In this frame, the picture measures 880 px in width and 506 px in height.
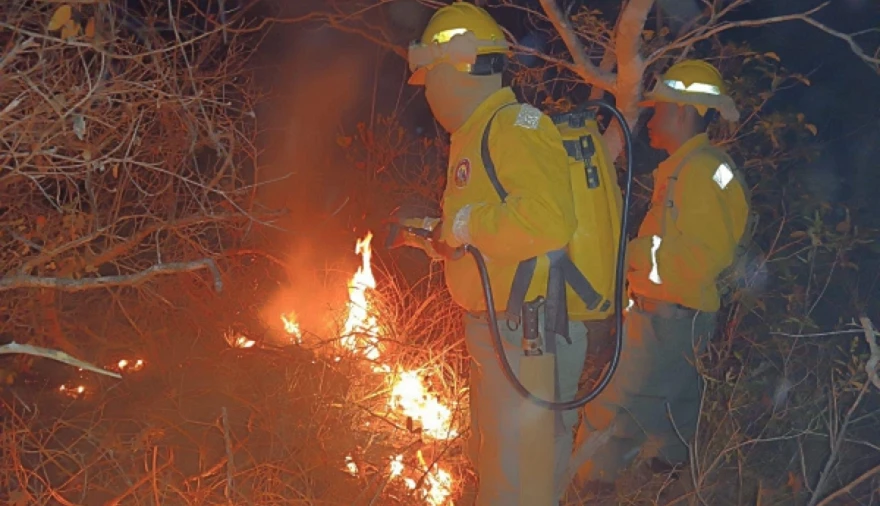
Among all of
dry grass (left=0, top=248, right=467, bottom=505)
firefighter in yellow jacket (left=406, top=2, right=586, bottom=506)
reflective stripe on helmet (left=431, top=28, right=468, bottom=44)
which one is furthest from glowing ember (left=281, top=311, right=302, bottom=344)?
reflective stripe on helmet (left=431, top=28, right=468, bottom=44)

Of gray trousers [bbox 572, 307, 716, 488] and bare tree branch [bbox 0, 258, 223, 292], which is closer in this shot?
bare tree branch [bbox 0, 258, 223, 292]

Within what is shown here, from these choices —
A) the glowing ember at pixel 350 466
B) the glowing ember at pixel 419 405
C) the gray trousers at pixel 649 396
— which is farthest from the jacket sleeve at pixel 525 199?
the glowing ember at pixel 419 405

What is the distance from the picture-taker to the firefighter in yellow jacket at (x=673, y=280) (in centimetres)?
376

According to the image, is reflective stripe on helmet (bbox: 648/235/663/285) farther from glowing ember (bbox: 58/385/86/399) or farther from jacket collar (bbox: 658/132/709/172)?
glowing ember (bbox: 58/385/86/399)

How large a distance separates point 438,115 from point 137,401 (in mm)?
3110

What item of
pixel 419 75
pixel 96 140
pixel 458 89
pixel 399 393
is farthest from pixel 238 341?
pixel 458 89

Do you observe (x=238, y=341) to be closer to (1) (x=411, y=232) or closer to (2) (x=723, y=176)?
(1) (x=411, y=232)

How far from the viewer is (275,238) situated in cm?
652

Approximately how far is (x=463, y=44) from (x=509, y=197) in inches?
26.6

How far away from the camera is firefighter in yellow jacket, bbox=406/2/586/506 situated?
266 centimetres

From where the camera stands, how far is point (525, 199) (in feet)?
8.57

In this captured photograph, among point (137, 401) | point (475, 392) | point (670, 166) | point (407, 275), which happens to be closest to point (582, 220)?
point (475, 392)

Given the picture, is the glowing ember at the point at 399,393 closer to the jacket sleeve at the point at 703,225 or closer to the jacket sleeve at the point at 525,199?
the jacket sleeve at the point at 525,199

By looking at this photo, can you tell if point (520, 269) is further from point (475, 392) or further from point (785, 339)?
point (785, 339)
